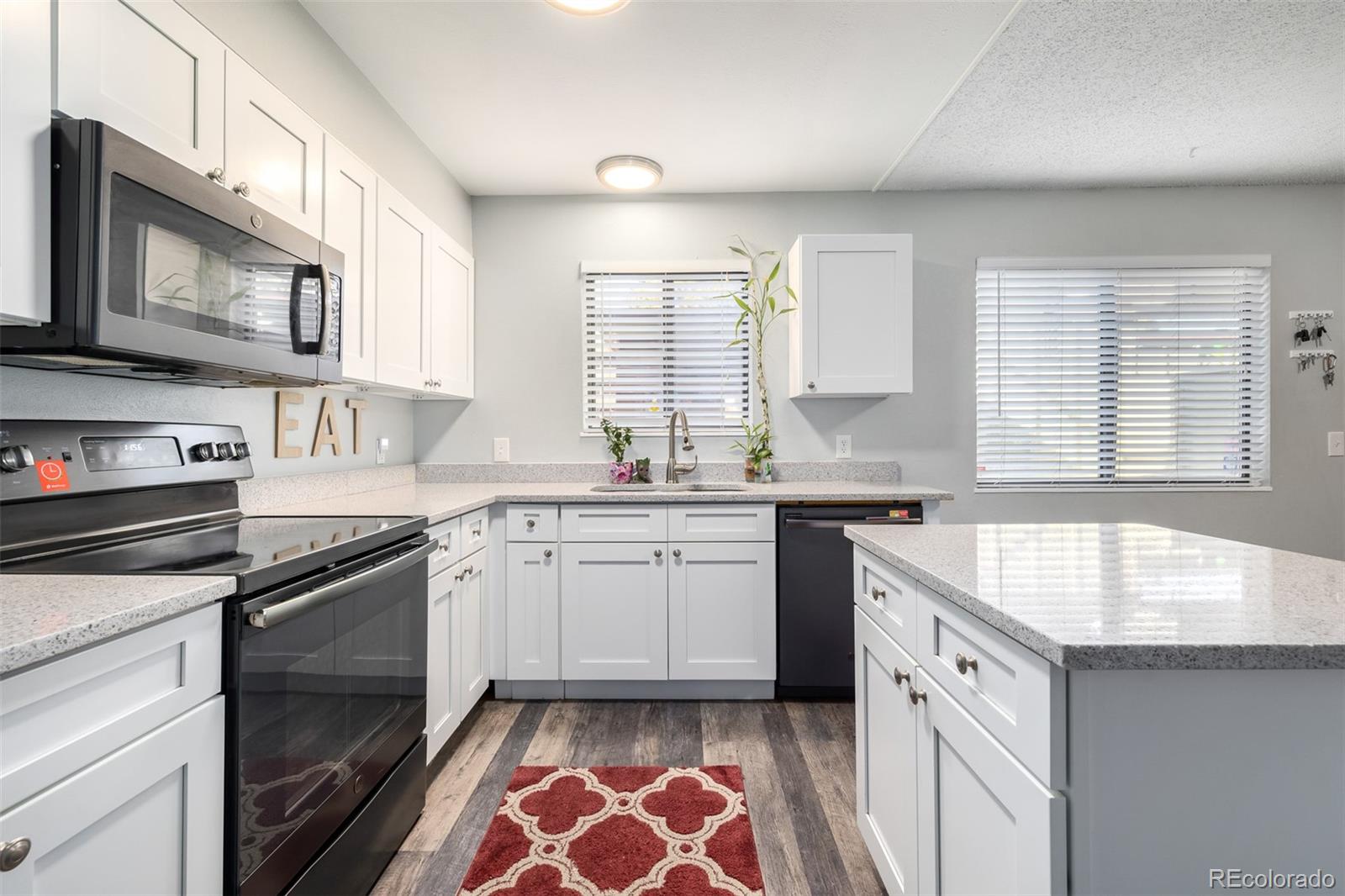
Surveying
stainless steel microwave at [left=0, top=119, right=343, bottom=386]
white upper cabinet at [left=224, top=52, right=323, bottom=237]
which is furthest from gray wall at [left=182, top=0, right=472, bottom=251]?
stainless steel microwave at [left=0, top=119, right=343, bottom=386]

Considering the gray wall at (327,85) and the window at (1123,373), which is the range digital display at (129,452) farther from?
the window at (1123,373)

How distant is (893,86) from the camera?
7.57ft

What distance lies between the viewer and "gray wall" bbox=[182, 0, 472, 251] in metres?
1.64

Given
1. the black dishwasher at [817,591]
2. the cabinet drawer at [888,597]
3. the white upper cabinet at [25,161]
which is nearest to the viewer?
the white upper cabinet at [25,161]

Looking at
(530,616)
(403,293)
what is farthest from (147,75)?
(530,616)

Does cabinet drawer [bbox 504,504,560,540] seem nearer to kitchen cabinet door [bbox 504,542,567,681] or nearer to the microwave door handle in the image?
kitchen cabinet door [bbox 504,542,567,681]

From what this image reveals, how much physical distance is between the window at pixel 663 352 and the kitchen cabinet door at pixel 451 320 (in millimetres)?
599

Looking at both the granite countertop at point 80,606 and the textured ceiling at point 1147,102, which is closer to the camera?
the granite countertop at point 80,606

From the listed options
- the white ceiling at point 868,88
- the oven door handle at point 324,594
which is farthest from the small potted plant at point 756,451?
the oven door handle at point 324,594

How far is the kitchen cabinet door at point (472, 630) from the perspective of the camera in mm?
2268

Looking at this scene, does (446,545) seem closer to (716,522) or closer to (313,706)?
(313,706)

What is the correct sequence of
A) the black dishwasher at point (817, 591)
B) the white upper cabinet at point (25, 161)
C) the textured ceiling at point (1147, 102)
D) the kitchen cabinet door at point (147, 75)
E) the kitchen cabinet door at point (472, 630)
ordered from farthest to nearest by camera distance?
1. the black dishwasher at point (817, 591)
2. the kitchen cabinet door at point (472, 630)
3. the textured ceiling at point (1147, 102)
4. the kitchen cabinet door at point (147, 75)
5. the white upper cabinet at point (25, 161)

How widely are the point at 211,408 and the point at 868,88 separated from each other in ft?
8.18

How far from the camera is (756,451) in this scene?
3150 mm
